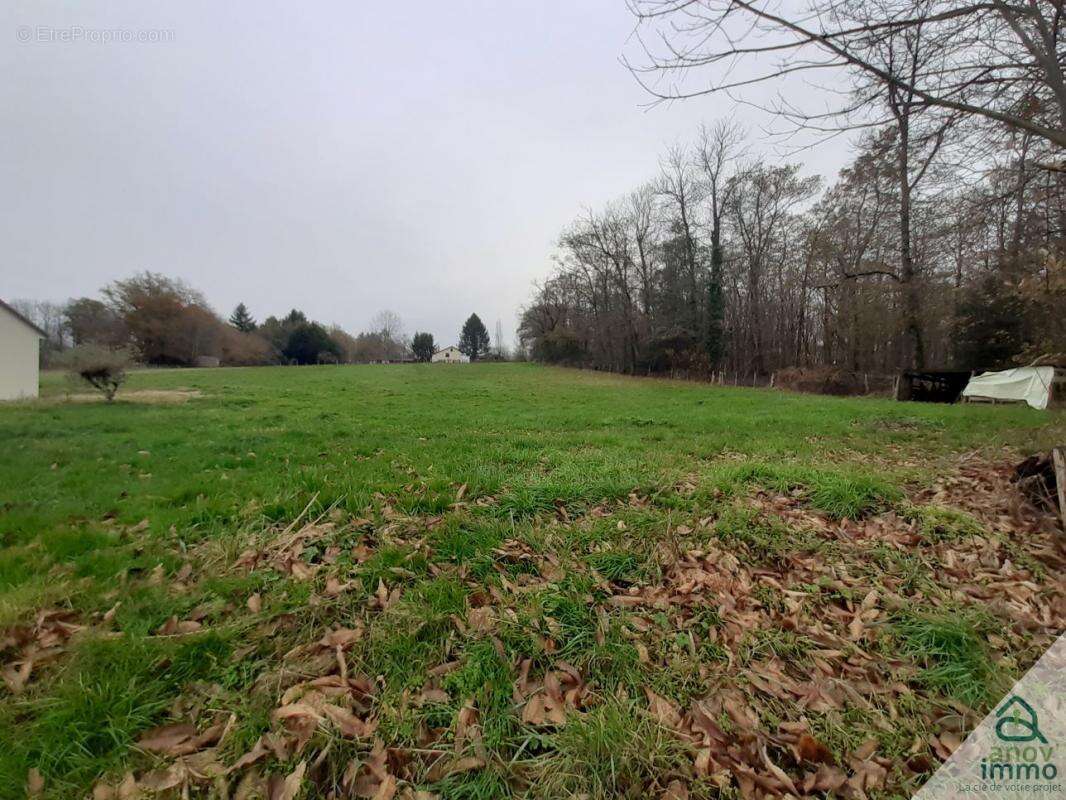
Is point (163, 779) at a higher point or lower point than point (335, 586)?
lower

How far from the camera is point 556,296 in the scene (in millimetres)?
48094

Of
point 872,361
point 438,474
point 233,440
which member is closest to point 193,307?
point 233,440

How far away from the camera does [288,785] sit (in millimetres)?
1567

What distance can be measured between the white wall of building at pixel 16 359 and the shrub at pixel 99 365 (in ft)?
15.7

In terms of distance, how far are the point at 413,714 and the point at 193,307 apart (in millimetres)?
64918

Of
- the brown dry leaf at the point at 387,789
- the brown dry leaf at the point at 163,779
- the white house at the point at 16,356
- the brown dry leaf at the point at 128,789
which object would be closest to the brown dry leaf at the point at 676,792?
the brown dry leaf at the point at 387,789

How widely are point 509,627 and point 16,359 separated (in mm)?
23656

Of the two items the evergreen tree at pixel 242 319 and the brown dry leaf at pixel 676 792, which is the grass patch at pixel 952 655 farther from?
the evergreen tree at pixel 242 319

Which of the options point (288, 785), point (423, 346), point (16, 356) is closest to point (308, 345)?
point (423, 346)

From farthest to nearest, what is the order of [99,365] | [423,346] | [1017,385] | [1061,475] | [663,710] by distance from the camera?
[423,346]
[1017,385]
[99,365]
[1061,475]
[663,710]

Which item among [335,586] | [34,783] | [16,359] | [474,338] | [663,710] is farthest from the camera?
[474,338]

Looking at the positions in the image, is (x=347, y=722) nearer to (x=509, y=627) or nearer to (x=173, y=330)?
(x=509, y=627)

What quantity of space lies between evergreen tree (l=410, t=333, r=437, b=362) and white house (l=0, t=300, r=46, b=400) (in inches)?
2687

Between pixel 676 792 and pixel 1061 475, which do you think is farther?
pixel 1061 475
